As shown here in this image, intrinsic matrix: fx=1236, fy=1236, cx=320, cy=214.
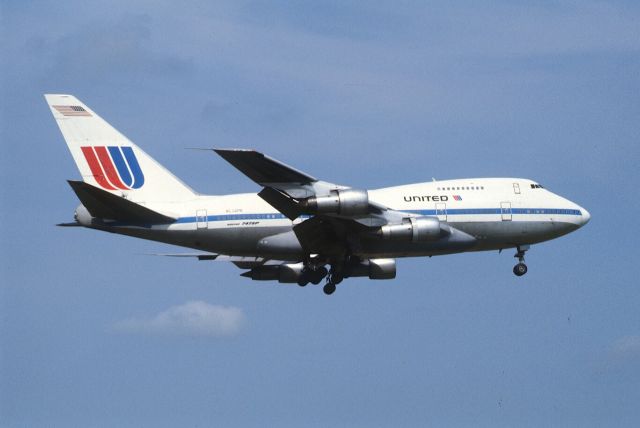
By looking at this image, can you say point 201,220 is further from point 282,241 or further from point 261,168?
point 261,168

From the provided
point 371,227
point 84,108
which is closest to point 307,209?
point 371,227

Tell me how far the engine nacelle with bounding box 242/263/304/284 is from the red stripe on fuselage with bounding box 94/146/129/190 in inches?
385

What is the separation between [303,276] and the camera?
64.0 metres

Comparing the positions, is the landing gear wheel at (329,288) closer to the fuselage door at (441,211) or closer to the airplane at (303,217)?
the airplane at (303,217)

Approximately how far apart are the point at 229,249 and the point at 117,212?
591cm

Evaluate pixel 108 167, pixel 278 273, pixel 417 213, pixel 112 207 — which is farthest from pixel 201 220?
pixel 417 213

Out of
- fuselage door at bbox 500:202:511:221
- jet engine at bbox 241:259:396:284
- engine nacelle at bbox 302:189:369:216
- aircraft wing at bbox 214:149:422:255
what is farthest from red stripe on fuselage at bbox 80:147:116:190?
fuselage door at bbox 500:202:511:221

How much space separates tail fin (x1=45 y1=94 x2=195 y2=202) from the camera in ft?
199

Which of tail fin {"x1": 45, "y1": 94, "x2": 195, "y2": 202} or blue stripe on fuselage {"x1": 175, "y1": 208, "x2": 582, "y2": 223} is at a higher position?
tail fin {"x1": 45, "y1": 94, "x2": 195, "y2": 202}

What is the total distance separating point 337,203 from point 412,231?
5.52 meters

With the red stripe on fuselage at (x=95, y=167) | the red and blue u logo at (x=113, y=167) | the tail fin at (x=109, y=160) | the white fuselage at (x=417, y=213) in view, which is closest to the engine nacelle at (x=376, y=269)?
the white fuselage at (x=417, y=213)

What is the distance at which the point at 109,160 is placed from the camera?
61.5 m

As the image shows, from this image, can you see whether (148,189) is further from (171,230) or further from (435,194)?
(435,194)

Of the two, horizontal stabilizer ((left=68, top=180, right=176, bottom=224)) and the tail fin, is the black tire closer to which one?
the tail fin
